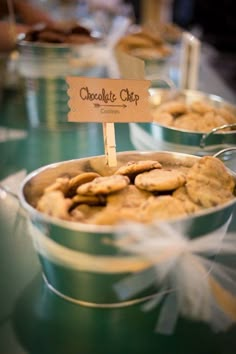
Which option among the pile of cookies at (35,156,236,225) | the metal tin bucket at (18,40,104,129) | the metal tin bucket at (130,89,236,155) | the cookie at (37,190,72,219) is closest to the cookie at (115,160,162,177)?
the pile of cookies at (35,156,236,225)

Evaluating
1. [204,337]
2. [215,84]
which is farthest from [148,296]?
[215,84]

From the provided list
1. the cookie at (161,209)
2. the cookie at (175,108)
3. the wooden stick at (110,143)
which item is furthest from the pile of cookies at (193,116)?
the cookie at (161,209)

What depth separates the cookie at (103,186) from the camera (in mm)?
567

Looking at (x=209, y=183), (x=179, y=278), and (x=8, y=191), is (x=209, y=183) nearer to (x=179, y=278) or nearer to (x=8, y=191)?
(x=179, y=278)

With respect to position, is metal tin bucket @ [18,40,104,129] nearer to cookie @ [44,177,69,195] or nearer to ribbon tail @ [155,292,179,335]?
cookie @ [44,177,69,195]

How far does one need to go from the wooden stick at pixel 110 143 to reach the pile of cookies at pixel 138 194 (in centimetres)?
4

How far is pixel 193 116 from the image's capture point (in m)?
0.97

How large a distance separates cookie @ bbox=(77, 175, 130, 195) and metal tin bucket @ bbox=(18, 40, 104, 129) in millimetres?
618

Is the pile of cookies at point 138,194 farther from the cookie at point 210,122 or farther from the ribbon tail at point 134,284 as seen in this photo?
the cookie at point 210,122

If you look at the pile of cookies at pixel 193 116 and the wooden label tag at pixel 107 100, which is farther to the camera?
the pile of cookies at pixel 193 116

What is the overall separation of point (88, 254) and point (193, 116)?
0.53m

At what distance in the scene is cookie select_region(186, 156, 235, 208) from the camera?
1.96ft

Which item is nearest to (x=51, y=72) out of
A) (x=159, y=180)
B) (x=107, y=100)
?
(x=107, y=100)

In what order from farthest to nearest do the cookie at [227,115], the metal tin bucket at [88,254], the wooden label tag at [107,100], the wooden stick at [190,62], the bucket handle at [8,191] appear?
the wooden stick at [190,62] < the cookie at [227,115] < the bucket handle at [8,191] < the wooden label tag at [107,100] < the metal tin bucket at [88,254]
